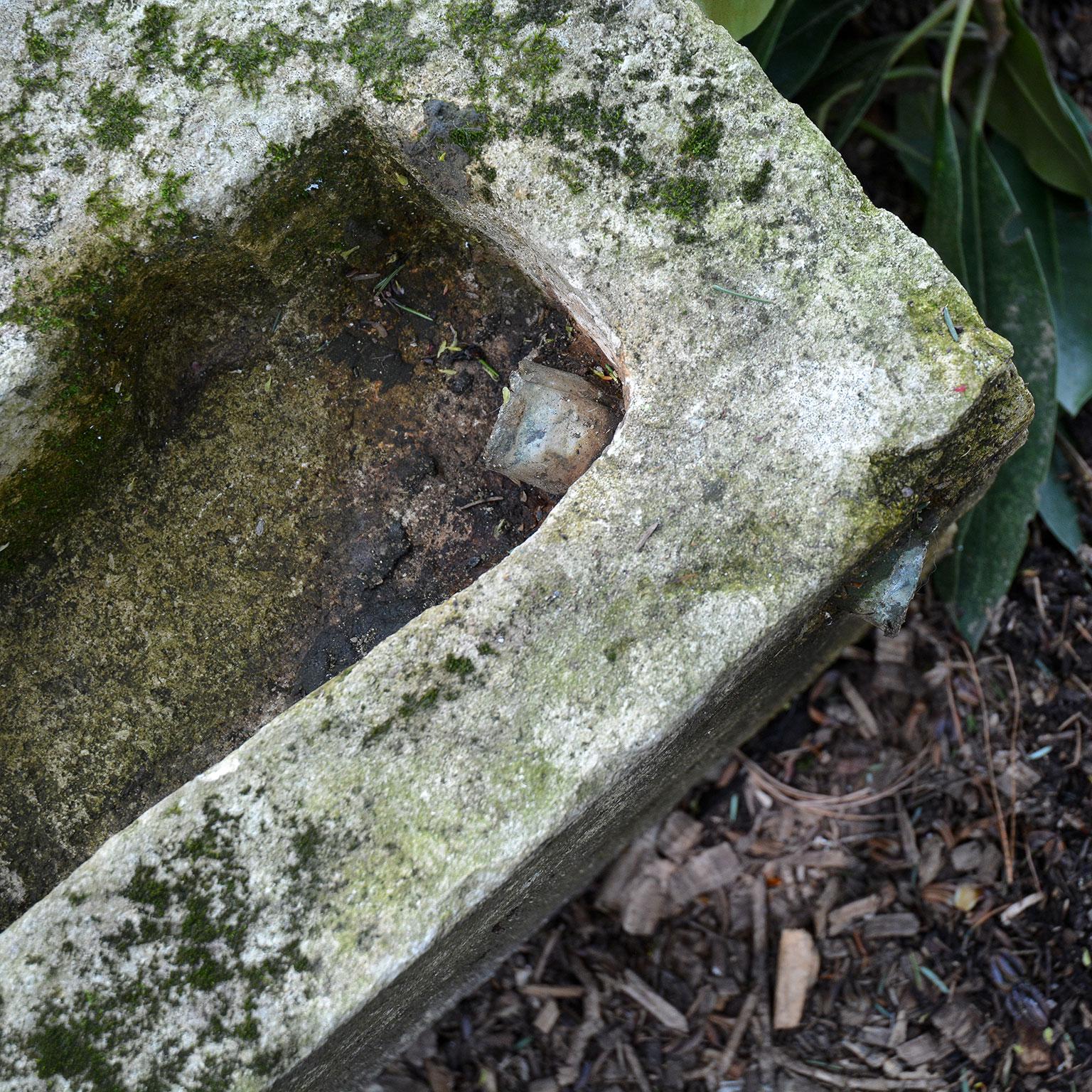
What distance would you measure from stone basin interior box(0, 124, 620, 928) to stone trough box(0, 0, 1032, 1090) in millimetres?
12

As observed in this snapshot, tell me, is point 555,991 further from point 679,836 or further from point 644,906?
point 679,836

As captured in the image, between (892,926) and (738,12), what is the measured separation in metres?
1.98

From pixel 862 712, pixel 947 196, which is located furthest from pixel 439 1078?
pixel 947 196

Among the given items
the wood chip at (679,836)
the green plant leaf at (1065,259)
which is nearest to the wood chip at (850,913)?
the wood chip at (679,836)

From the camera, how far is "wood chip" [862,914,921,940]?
2.32 meters

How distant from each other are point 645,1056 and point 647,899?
13.6 inches

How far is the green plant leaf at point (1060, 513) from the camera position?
2.43m

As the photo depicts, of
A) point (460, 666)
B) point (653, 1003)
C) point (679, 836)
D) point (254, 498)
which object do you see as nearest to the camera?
point (460, 666)

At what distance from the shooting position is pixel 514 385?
161 cm

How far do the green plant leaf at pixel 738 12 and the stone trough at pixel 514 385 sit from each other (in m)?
0.36

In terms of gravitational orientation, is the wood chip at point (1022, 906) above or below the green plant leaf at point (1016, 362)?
below

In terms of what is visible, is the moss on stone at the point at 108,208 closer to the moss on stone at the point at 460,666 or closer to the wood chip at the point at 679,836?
the moss on stone at the point at 460,666

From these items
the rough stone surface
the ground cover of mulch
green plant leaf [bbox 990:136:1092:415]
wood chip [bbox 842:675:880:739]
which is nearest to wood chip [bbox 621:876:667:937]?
the ground cover of mulch

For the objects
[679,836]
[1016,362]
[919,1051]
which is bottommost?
[919,1051]
